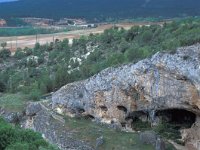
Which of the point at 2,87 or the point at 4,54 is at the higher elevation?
the point at 4,54

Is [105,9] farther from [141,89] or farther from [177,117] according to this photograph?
[141,89]

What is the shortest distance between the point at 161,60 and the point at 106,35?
4007cm

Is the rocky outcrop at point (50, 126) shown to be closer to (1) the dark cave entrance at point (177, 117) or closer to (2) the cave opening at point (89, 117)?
(2) the cave opening at point (89, 117)

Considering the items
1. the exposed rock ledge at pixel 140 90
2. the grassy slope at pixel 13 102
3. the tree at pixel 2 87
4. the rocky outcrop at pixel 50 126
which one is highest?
the exposed rock ledge at pixel 140 90

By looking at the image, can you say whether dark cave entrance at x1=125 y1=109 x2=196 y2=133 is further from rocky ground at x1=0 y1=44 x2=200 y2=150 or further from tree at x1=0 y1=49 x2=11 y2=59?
tree at x1=0 y1=49 x2=11 y2=59

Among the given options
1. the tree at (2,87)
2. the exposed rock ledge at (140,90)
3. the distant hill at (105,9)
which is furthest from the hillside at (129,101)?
the distant hill at (105,9)

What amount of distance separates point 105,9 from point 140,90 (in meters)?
139

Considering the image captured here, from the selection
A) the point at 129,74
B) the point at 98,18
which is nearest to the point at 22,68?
the point at 129,74

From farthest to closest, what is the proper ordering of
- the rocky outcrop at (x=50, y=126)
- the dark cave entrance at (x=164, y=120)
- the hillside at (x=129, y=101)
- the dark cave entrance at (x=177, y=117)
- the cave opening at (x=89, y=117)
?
1. the cave opening at (x=89, y=117)
2. the dark cave entrance at (x=177, y=117)
3. the dark cave entrance at (x=164, y=120)
4. the rocky outcrop at (x=50, y=126)
5. the hillside at (x=129, y=101)

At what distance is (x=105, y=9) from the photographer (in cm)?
16788

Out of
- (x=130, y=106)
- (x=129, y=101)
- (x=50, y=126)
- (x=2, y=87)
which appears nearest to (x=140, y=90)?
(x=129, y=101)

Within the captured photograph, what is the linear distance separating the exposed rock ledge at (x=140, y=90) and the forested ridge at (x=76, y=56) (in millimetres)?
7071

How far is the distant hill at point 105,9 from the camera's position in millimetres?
140500

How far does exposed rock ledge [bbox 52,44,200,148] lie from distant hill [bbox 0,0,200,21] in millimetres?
94564
